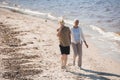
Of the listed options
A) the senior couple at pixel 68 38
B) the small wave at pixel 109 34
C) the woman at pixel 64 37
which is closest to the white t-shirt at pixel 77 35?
the senior couple at pixel 68 38

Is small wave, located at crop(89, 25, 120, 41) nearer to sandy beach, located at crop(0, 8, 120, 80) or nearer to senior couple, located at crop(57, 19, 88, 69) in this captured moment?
sandy beach, located at crop(0, 8, 120, 80)

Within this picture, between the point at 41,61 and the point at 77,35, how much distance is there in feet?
6.34

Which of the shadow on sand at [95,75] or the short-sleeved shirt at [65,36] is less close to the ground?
the short-sleeved shirt at [65,36]

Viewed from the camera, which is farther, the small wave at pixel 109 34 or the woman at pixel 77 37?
the small wave at pixel 109 34

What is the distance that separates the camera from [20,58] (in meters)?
13.0

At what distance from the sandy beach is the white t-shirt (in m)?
1.04

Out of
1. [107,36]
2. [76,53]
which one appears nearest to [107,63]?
[76,53]

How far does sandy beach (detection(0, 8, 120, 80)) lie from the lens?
11070mm

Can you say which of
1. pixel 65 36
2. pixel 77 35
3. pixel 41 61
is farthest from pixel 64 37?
pixel 41 61

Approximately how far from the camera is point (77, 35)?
11617 millimetres

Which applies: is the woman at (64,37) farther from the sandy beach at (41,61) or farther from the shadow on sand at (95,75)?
the shadow on sand at (95,75)

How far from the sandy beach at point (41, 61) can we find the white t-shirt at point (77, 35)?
3.41 feet

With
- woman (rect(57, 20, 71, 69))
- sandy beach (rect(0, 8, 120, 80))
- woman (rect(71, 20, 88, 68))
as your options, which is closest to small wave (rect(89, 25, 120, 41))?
sandy beach (rect(0, 8, 120, 80))

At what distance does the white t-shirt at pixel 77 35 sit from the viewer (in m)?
11.6
